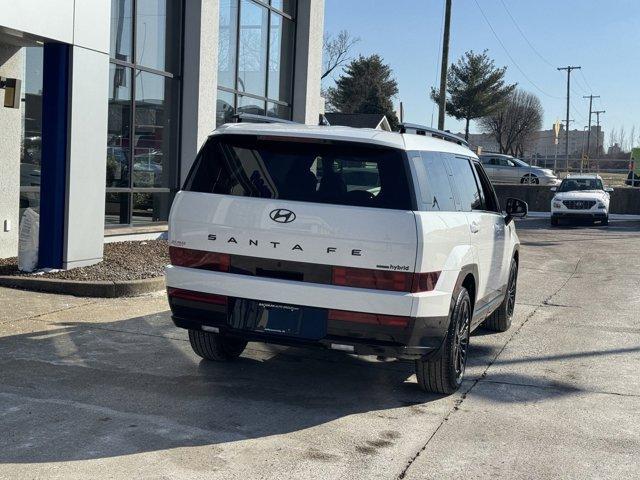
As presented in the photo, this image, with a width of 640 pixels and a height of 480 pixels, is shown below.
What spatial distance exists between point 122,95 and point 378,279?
9365 mm

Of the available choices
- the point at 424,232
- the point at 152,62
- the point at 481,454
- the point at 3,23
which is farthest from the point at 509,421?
the point at 152,62

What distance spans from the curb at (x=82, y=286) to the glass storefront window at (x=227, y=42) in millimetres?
7696

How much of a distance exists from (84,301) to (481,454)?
5.54 meters

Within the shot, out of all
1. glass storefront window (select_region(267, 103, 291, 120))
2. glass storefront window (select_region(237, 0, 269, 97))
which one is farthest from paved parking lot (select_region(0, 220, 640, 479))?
glass storefront window (select_region(267, 103, 291, 120))

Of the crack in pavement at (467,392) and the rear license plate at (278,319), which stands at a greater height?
the rear license plate at (278,319)

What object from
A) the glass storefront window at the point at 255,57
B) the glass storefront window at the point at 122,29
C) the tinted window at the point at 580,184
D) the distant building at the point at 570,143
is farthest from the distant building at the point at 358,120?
the distant building at the point at 570,143

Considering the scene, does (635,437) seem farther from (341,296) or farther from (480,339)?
(480,339)

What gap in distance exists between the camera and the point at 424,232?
17.1 ft

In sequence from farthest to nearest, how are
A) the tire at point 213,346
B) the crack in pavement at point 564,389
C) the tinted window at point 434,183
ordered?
the tire at point 213,346, the crack in pavement at point 564,389, the tinted window at point 434,183

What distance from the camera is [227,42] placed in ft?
54.1

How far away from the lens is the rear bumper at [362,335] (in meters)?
5.27

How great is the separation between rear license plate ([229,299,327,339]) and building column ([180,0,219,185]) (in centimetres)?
946

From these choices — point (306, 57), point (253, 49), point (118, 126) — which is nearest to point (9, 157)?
point (118, 126)

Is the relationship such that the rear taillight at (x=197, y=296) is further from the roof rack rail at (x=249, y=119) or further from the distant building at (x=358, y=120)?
the distant building at (x=358, y=120)
